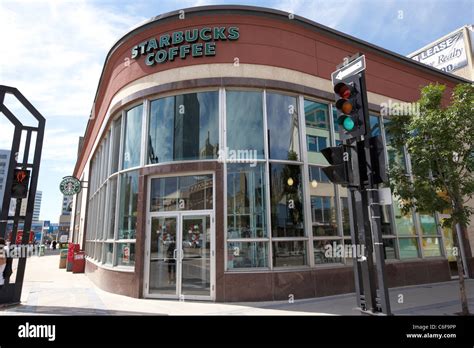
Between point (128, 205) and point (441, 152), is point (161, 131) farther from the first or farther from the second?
point (441, 152)

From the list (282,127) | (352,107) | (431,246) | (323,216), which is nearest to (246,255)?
(323,216)

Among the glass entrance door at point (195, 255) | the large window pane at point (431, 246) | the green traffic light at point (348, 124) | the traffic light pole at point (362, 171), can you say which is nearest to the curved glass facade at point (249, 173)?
the glass entrance door at point (195, 255)

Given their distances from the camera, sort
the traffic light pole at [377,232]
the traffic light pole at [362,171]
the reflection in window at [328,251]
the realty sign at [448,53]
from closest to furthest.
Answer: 1. the traffic light pole at [377,232]
2. the traffic light pole at [362,171]
3. the reflection in window at [328,251]
4. the realty sign at [448,53]

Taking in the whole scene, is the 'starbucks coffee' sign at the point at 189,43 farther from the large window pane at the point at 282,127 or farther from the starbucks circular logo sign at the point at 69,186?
the starbucks circular logo sign at the point at 69,186

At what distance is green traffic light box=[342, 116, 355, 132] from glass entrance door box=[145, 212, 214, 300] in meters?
5.13

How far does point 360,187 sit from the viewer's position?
490 centimetres

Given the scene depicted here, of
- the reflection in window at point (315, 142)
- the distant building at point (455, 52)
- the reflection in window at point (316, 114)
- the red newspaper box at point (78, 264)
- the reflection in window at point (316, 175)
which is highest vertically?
the distant building at point (455, 52)

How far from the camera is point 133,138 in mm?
10852

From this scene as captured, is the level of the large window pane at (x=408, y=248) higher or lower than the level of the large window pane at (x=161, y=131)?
lower

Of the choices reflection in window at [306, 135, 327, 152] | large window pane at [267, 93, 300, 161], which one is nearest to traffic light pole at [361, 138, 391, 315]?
large window pane at [267, 93, 300, 161]

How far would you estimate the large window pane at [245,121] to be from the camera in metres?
9.53

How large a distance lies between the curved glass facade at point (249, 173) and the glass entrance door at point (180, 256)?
425 millimetres

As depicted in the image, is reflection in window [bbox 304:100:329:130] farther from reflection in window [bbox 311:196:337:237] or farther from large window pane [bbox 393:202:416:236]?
large window pane [bbox 393:202:416:236]
